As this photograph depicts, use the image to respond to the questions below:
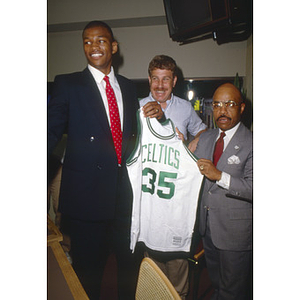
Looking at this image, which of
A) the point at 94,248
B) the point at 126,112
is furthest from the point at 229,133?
the point at 94,248

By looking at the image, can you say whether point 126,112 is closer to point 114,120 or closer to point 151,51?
point 114,120

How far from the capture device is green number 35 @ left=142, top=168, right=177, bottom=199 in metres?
1.55

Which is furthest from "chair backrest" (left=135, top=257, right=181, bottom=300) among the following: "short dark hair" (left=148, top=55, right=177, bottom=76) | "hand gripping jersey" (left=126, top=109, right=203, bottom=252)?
"short dark hair" (left=148, top=55, right=177, bottom=76)

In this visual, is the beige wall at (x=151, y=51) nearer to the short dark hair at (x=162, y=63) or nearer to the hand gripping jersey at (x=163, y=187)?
the short dark hair at (x=162, y=63)

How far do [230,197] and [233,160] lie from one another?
0.86 feet

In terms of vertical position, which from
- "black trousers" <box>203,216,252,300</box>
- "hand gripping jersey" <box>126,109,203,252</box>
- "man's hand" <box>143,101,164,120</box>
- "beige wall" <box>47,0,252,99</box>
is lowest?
"black trousers" <box>203,216,252,300</box>

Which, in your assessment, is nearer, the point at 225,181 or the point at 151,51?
the point at 225,181

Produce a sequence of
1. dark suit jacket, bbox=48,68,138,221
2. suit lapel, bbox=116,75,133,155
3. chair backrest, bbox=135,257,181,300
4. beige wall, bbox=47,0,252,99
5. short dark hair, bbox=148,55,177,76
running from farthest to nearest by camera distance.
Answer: beige wall, bbox=47,0,252,99 → short dark hair, bbox=148,55,177,76 → suit lapel, bbox=116,75,133,155 → dark suit jacket, bbox=48,68,138,221 → chair backrest, bbox=135,257,181,300

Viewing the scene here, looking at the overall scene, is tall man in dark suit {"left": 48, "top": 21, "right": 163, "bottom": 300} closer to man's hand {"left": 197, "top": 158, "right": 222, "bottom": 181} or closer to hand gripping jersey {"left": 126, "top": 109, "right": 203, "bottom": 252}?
hand gripping jersey {"left": 126, "top": 109, "right": 203, "bottom": 252}

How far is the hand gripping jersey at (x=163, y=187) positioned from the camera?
152 centimetres

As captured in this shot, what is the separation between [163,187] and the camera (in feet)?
5.15
